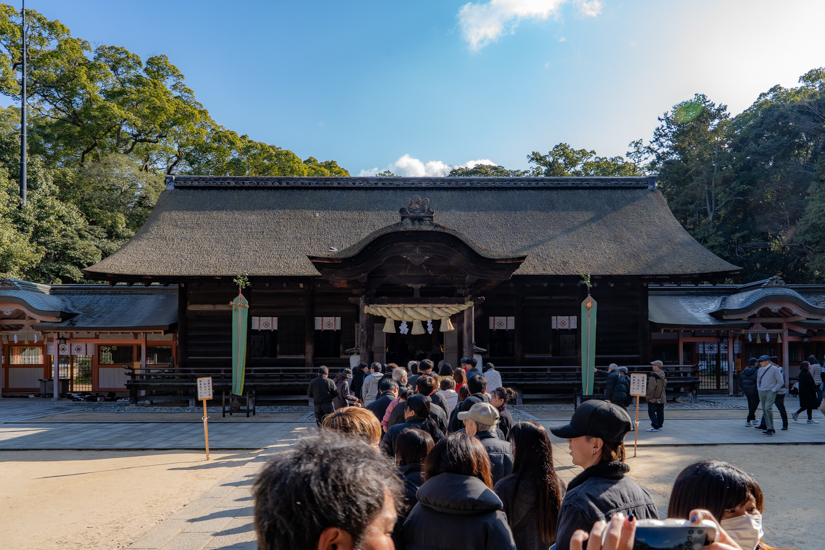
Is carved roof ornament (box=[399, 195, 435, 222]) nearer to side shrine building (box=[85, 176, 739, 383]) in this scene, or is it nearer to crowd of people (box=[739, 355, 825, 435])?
side shrine building (box=[85, 176, 739, 383])

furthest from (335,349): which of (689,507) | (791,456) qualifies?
(689,507)

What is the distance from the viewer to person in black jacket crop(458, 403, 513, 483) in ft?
12.9

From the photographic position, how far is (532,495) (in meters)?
3.12

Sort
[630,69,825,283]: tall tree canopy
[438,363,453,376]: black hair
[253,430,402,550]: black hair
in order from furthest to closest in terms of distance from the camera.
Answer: [630,69,825,283]: tall tree canopy
[438,363,453,376]: black hair
[253,430,402,550]: black hair

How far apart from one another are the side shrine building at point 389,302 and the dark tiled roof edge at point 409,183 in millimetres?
1049

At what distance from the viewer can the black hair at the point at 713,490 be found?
200 cm

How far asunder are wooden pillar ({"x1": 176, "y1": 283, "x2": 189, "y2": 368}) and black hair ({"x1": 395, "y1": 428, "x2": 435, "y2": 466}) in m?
15.9

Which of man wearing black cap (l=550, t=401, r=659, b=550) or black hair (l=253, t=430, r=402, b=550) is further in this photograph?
man wearing black cap (l=550, t=401, r=659, b=550)

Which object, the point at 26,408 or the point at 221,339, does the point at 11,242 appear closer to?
the point at 26,408

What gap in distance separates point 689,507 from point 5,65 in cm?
3453

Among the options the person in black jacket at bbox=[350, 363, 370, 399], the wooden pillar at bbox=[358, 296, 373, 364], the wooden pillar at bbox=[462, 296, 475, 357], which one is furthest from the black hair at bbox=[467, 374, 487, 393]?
the wooden pillar at bbox=[358, 296, 373, 364]

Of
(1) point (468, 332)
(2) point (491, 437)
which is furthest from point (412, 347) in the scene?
(2) point (491, 437)

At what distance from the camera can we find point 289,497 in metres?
1.38

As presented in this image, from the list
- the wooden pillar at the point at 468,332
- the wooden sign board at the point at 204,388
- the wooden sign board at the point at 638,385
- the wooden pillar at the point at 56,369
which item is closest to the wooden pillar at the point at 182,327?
the wooden pillar at the point at 56,369
